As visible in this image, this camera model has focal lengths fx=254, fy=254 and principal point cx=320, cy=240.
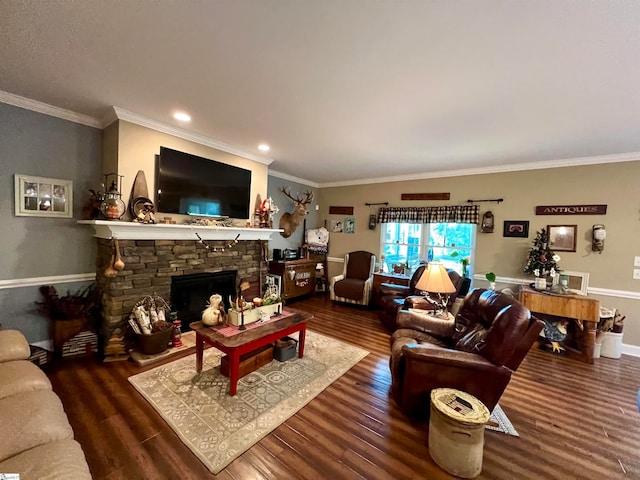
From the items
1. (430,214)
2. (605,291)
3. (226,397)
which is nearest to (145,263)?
(226,397)

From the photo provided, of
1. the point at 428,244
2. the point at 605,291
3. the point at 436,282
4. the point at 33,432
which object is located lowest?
the point at 33,432

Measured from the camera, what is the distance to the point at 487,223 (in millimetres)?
4324

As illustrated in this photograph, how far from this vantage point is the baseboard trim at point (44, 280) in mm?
2589

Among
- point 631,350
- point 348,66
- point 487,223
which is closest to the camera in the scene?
point 348,66

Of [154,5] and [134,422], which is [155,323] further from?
[154,5]

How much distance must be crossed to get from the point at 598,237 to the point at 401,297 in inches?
109

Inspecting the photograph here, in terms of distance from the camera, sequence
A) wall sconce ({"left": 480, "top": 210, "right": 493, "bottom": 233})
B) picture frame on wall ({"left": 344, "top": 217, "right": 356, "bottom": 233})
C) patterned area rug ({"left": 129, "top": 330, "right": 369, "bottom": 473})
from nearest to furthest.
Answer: patterned area rug ({"left": 129, "top": 330, "right": 369, "bottom": 473}) → wall sconce ({"left": 480, "top": 210, "right": 493, "bottom": 233}) → picture frame on wall ({"left": 344, "top": 217, "right": 356, "bottom": 233})

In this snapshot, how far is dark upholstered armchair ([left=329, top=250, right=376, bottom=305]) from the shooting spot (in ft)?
16.1

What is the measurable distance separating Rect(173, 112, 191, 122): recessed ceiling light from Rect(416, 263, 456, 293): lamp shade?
3.07m

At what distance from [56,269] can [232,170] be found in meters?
2.35

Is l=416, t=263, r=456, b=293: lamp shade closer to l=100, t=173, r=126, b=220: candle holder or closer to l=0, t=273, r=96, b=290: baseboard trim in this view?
l=100, t=173, r=126, b=220: candle holder

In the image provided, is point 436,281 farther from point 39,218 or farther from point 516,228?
point 39,218

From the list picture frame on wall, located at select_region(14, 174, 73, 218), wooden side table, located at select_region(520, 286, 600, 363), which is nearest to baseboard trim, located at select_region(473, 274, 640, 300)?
wooden side table, located at select_region(520, 286, 600, 363)

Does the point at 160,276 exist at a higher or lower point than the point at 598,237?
lower
